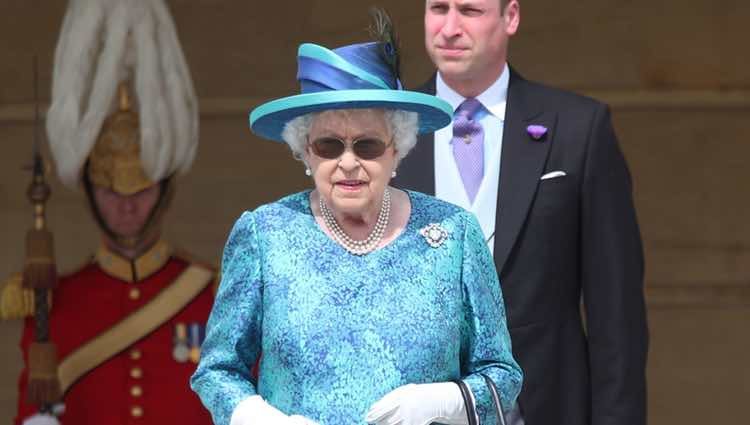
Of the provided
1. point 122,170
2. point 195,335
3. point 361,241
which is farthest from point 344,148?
point 195,335

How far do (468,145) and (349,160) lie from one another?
99 centimetres

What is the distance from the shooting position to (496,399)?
13.2 feet

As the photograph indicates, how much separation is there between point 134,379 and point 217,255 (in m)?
0.97

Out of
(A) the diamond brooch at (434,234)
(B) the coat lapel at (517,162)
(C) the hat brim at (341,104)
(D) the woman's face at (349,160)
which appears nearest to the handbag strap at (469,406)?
(A) the diamond brooch at (434,234)

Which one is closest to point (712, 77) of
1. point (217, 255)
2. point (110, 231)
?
point (217, 255)

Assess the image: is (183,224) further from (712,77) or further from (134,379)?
(712,77)

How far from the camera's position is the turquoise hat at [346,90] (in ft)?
13.0

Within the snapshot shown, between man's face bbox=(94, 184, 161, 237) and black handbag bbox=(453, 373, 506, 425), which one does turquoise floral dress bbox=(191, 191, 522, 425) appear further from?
man's face bbox=(94, 184, 161, 237)

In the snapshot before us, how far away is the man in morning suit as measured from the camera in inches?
191

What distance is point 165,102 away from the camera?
584 centimetres

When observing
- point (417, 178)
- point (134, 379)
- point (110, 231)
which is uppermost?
point (417, 178)

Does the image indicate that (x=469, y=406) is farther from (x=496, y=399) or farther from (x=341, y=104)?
(x=341, y=104)

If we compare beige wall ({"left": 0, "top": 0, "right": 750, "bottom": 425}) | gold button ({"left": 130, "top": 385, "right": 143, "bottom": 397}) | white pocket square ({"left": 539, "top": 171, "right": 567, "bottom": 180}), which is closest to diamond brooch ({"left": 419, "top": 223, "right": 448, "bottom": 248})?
white pocket square ({"left": 539, "top": 171, "right": 567, "bottom": 180})

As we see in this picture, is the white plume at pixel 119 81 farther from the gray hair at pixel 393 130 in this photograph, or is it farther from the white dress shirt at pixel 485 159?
the gray hair at pixel 393 130
